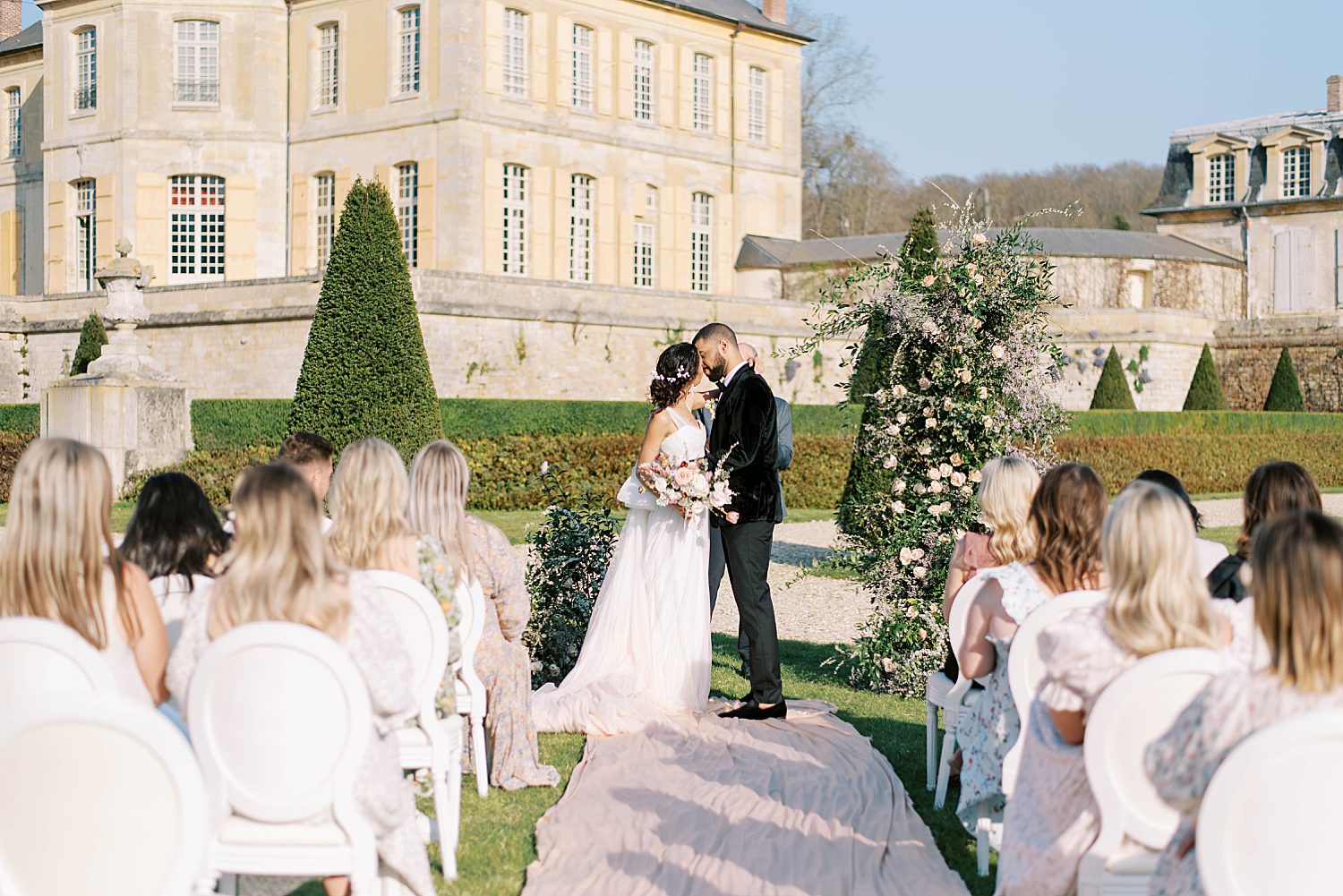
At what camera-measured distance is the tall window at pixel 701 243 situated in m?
30.6

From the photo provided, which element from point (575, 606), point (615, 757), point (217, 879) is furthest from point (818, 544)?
point (217, 879)

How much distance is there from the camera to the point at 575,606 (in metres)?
6.92

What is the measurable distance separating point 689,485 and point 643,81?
24.6 m

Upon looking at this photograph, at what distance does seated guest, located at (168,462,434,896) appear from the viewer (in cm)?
304

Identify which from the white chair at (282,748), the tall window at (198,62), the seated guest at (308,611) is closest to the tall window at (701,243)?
the tall window at (198,62)

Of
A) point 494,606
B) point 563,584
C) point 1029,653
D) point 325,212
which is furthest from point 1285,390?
point 1029,653

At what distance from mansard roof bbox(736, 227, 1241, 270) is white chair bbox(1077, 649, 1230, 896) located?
27.0 m

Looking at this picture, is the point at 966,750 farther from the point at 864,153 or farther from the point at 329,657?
the point at 864,153

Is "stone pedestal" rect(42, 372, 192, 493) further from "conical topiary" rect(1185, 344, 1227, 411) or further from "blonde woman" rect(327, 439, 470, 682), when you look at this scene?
"conical topiary" rect(1185, 344, 1227, 411)

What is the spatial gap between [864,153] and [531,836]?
43521mm

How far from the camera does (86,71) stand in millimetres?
29844

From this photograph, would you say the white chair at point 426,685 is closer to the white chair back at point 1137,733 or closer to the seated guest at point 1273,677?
the white chair back at point 1137,733

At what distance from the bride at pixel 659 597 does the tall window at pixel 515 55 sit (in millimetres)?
21969

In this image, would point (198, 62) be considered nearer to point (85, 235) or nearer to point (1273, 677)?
point (85, 235)
